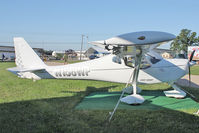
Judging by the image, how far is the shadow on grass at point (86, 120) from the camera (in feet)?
12.5

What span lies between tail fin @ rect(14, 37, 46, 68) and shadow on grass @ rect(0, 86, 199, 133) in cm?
198

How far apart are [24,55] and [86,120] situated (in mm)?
4281

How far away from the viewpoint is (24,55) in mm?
6801

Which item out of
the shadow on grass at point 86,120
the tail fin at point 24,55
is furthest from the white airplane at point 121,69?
the shadow on grass at point 86,120

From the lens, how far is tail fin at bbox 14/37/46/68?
676cm

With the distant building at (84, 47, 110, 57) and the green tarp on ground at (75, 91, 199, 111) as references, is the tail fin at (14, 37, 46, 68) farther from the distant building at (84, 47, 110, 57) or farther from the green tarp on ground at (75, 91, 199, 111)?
the green tarp on ground at (75, 91, 199, 111)

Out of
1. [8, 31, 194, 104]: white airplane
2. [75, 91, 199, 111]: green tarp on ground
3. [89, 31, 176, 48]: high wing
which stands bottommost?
[75, 91, 199, 111]: green tarp on ground

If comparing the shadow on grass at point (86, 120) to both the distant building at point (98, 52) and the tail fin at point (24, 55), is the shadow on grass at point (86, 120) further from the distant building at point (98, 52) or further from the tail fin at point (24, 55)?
the distant building at point (98, 52)

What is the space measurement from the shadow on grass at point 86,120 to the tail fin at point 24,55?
1981mm

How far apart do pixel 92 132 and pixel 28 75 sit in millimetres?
4404

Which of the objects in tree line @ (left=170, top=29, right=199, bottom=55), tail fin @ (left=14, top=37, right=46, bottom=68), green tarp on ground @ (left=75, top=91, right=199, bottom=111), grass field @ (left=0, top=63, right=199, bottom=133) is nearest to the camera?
grass field @ (left=0, top=63, right=199, bottom=133)

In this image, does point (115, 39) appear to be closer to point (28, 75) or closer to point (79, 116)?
point (79, 116)

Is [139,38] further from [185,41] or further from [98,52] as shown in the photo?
[185,41]

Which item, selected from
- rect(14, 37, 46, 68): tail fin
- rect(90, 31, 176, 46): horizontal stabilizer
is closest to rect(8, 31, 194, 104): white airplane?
rect(14, 37, 46, 68): tail fin
